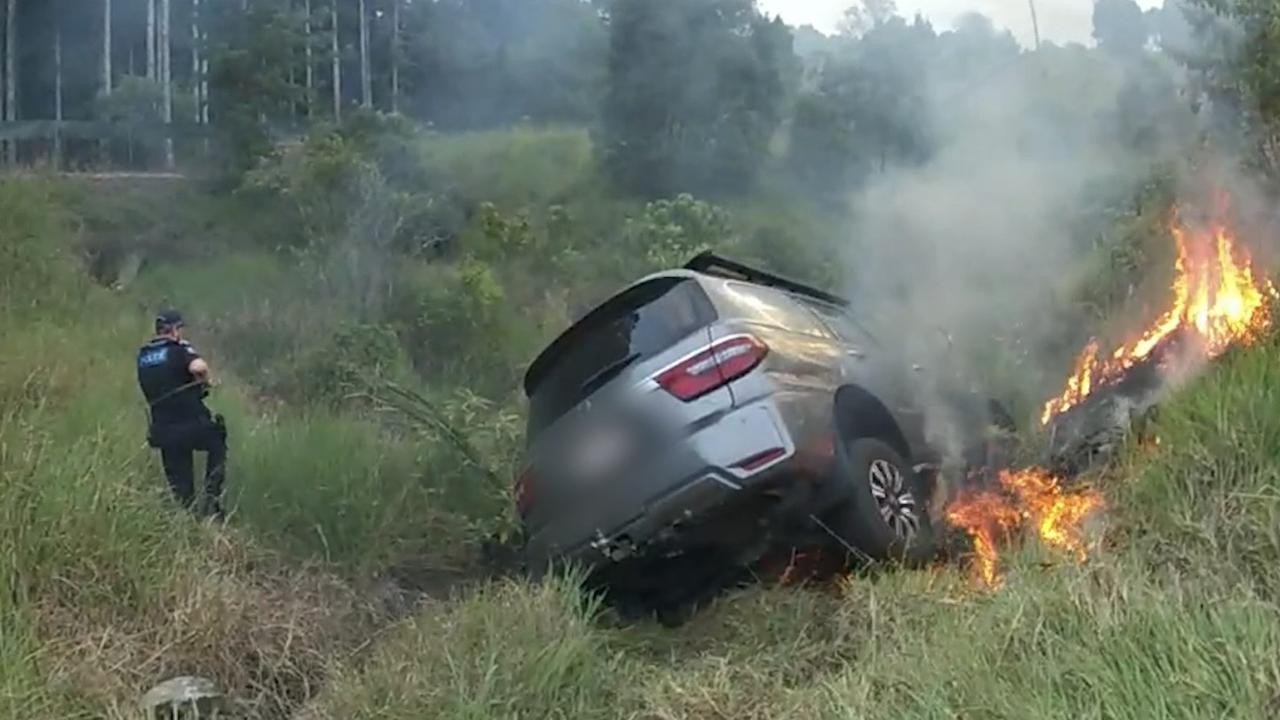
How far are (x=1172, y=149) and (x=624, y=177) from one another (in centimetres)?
1564

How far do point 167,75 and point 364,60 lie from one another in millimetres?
3926

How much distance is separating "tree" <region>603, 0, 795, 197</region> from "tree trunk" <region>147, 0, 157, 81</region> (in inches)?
345

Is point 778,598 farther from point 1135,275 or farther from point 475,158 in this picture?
point 475,158

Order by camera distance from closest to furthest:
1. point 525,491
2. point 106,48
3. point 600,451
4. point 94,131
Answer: point 600,451 < point 525,491 < point 94,131 < point 106,48

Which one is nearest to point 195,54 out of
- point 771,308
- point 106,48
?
point 106,48

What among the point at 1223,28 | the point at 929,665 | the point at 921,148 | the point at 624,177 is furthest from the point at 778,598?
the point at 624,177

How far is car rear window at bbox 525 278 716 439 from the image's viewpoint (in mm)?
5906

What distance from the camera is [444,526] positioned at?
7.84 meters

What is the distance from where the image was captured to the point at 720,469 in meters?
5.50

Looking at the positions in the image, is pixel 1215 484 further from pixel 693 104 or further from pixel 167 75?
pixel 167 75

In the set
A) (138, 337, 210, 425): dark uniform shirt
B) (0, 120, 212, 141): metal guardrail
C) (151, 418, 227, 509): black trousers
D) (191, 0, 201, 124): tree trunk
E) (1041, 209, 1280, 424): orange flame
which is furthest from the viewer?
(191, 0, 201, 124): tree trunk

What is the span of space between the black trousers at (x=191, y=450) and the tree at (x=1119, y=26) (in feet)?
29.4

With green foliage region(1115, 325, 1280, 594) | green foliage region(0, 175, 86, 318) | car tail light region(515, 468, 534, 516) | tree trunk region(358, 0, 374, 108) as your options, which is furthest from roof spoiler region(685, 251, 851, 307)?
tree trunk region(358, 0, 374, 108)

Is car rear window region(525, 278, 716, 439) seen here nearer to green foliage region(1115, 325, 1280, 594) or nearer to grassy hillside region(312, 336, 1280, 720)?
grassy hillside region(312, 336, 1280, 720)
